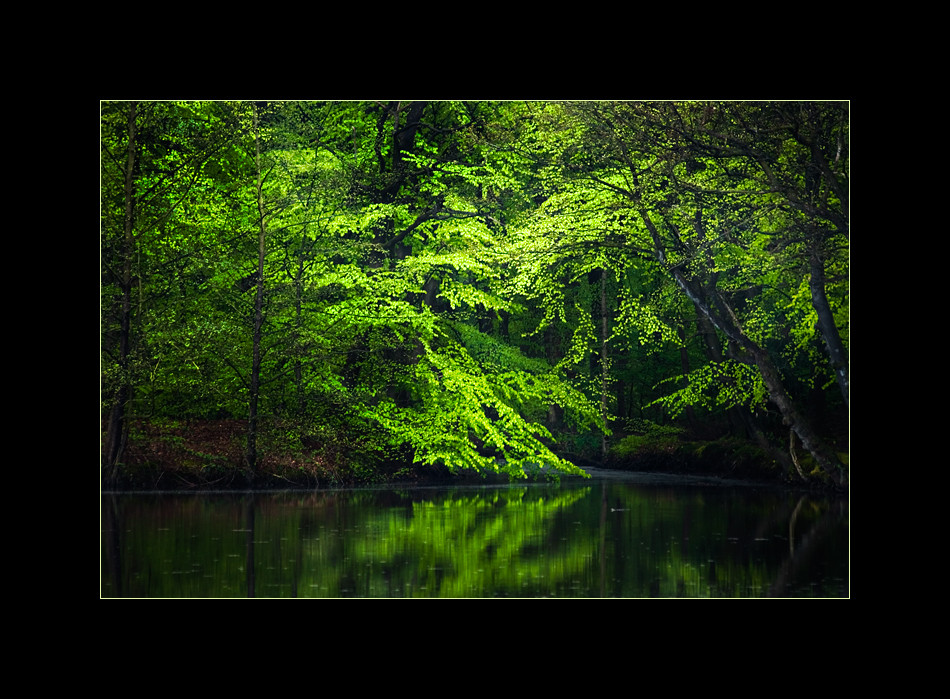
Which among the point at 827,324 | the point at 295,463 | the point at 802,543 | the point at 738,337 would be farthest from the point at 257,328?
the point at 802,543

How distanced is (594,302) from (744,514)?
8.98 feet

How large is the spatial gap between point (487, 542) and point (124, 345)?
3.63 metres

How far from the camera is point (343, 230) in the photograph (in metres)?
11.7

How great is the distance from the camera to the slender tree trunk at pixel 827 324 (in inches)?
380

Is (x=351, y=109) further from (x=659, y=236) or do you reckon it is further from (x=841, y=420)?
(x=841, y=420)

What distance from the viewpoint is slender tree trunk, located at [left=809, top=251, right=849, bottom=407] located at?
380 inches

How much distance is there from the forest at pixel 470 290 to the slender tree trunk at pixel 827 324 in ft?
0.08

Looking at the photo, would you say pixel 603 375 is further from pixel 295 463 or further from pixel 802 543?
pixel 295 463

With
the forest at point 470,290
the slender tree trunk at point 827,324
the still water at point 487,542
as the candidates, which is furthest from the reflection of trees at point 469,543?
the slender tree trunk at point 827,324

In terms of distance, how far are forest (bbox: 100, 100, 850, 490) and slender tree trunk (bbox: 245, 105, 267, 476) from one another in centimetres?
2

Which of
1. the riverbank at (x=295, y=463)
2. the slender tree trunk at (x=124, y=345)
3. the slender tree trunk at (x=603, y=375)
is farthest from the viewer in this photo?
the slender tree trunk at (x=603, y=375)

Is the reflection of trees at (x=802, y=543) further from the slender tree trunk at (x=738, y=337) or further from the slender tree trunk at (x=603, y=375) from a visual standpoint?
the slender tree trunk at (x=603, y=375)

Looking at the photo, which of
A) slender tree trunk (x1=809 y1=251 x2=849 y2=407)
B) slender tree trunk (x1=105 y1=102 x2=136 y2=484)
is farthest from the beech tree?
slender tree trunk (x1=105 y1=102 x2=136 y2=484)
